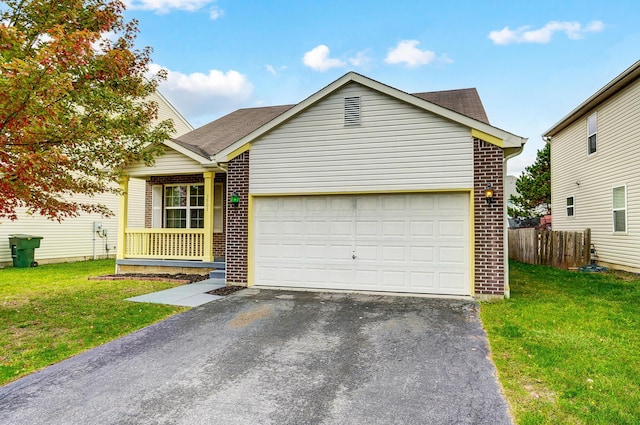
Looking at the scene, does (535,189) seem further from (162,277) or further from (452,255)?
(162,277)

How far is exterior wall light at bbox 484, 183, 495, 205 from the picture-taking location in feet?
25.2

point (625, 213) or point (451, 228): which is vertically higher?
point (625, 213)

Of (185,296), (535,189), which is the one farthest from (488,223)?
(535,189)

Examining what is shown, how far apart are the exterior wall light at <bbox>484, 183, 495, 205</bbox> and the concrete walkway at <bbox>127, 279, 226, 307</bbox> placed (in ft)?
20.1

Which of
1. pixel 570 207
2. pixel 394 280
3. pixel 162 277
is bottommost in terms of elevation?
pixel 162 277

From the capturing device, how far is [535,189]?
2881cm

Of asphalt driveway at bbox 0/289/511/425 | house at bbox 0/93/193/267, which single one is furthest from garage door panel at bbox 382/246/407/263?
house at bbox 0/93/193/267

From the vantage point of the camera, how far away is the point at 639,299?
7891 mm

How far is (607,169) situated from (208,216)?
13689 mm

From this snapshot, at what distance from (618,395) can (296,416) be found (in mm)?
3089

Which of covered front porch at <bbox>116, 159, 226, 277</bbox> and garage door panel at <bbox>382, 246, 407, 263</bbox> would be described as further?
covered front porch at <bbox>116, 159, 226, 277</bbox>

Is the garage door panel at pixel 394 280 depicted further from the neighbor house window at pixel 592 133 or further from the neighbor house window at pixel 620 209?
the neighbor house window at pixel 592 133

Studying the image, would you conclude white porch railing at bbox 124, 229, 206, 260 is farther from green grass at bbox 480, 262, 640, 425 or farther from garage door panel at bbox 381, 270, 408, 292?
green grass at bbox 480, 262, 640, 425

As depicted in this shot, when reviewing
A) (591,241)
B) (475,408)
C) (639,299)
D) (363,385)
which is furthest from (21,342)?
(591,241)
